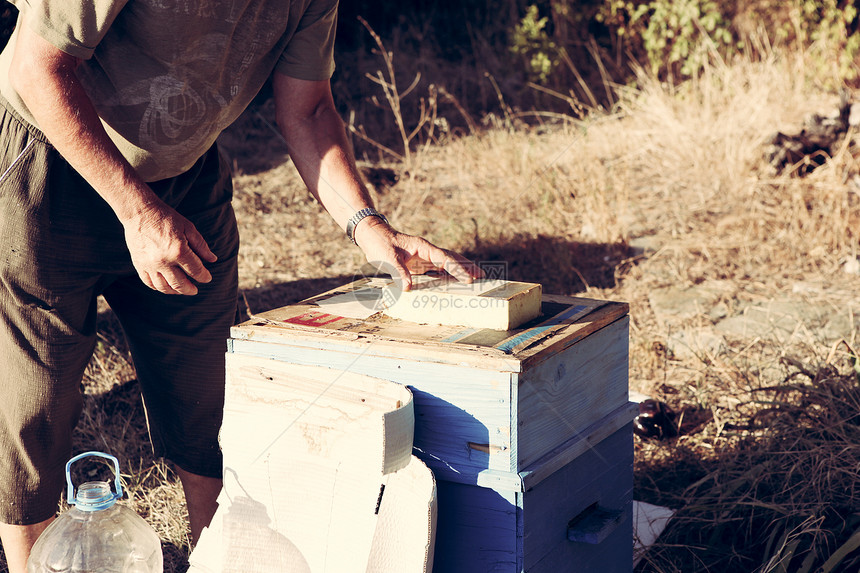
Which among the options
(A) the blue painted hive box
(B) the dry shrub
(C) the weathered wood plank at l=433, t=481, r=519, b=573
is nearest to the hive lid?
(A) the blue painted hive box

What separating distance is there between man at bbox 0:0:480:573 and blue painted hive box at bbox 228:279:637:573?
0.23 metres

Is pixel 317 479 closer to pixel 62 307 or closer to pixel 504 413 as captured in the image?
pixel 504 413

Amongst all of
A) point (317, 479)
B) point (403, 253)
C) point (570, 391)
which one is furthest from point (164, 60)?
point (570, 391)

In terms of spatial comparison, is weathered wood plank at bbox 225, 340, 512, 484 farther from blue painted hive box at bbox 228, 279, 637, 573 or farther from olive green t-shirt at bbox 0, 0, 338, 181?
olive green t-shirt at bbox 0, 0, 338, 181

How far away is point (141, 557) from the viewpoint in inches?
69.1

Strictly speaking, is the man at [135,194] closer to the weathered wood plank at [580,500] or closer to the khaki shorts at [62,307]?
the khaki shorts at [62,307]

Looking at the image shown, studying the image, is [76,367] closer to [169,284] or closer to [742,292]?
[169,284]

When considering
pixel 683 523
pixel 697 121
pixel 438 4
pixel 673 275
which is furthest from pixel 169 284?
pixel 438 4

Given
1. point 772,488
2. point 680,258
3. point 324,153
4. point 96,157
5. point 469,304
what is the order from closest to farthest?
point 96,157, point 469,304, point 324,153, point 772,488, point 680,258

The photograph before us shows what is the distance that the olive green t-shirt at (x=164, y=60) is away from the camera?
1.57 m

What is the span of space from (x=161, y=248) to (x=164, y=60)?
42cm

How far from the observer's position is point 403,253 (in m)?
1.96

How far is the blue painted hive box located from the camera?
4.94 ft

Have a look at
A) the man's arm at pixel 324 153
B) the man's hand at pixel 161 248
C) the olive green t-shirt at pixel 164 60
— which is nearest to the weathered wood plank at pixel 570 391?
the man's arm at pixel 324 153
